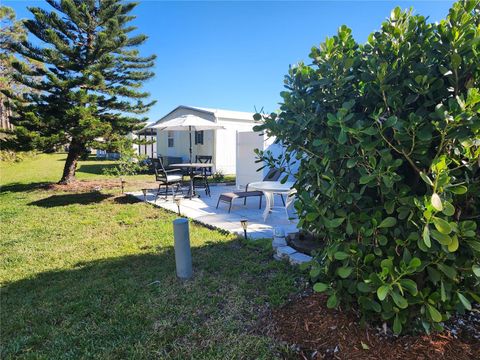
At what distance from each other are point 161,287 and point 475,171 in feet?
9.56

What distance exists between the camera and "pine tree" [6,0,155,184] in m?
9.81

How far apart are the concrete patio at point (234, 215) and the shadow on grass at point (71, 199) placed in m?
1.18

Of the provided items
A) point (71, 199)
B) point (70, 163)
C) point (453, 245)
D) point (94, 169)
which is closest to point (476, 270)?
point (453, 245)

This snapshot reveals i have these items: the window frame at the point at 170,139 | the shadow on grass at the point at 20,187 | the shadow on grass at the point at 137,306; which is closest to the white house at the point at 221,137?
the window frame at the point at 170,139

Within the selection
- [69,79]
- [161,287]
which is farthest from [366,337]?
[69,79]

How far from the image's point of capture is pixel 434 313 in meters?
1.63

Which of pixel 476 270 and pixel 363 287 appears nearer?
pixel 476 270

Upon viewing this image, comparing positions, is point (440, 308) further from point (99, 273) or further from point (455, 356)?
point (99, 273)

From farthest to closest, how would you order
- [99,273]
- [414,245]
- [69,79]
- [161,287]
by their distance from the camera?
[69,79]
[99,273]
[161,287]
[414,245]

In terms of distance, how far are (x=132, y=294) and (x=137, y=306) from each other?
28 cm

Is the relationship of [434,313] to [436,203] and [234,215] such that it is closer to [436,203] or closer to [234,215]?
[436,203]

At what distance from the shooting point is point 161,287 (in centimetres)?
319

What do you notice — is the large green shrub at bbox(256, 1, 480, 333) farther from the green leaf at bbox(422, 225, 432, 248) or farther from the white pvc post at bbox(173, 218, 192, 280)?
the white pvc post at bbox(173, 218, 192, 280)

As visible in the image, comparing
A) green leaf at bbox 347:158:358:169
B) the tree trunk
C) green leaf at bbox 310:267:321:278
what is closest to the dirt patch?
the tree trunk
